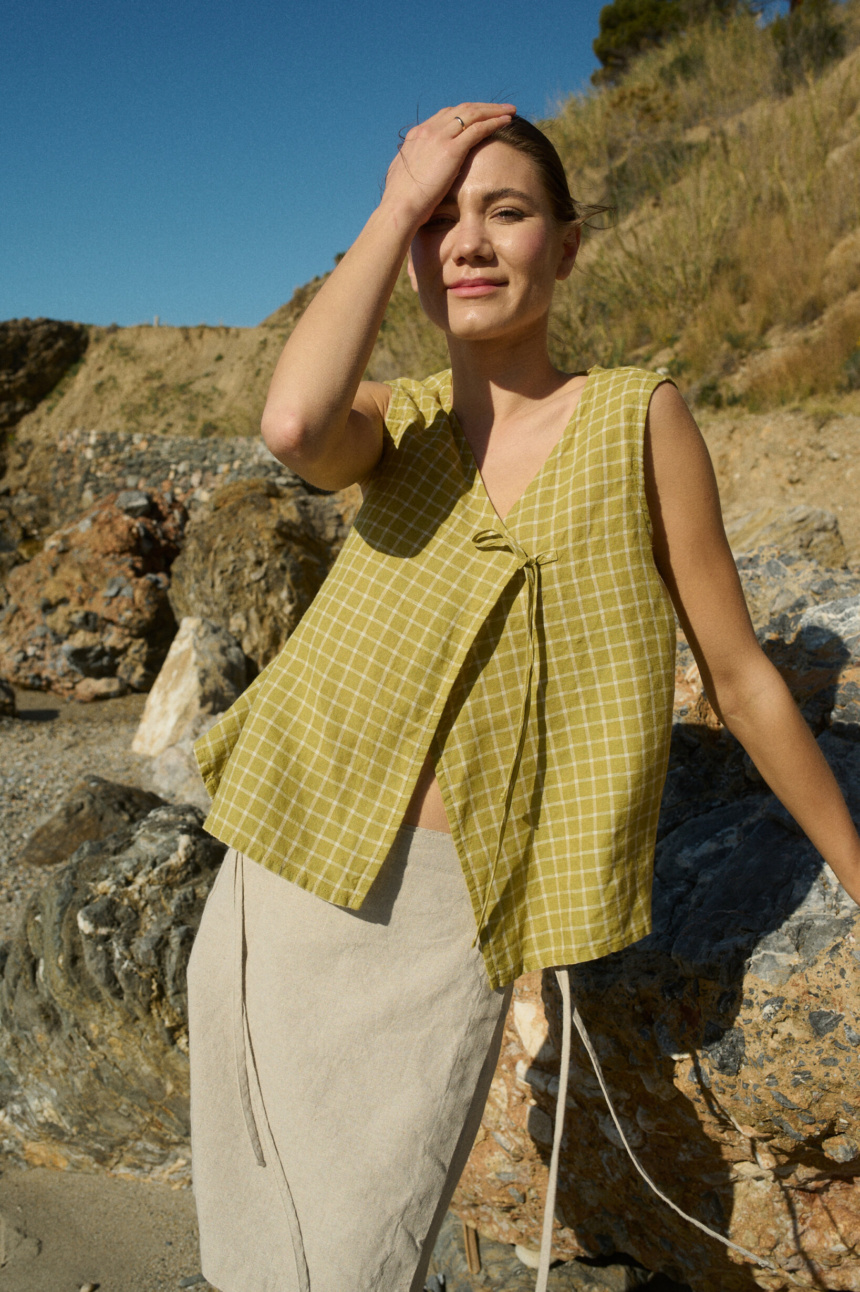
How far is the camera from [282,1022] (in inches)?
46.6

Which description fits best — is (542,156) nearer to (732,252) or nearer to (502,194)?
(502,194)

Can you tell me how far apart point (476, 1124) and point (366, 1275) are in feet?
0.80

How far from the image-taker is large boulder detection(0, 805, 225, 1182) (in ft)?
7.61

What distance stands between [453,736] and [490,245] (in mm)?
643

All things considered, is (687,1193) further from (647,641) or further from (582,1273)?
(647,641)

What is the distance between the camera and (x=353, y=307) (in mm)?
1014

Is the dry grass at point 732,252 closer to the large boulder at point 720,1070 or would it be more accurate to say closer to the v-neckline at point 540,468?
the large boulder at point 720,1070

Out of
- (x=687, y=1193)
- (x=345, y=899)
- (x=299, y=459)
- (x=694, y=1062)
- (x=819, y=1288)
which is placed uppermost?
(x=299, y=459)

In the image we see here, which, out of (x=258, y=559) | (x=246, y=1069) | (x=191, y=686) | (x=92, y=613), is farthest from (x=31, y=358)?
(x=246, y=1069)

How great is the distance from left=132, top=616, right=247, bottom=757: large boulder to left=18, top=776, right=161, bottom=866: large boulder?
3.70ft

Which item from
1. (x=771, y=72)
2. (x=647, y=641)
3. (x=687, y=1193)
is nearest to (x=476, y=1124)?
(x=687, y=1193)

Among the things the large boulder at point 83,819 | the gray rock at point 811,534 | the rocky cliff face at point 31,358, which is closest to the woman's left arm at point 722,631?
the gray rock at point 811,534

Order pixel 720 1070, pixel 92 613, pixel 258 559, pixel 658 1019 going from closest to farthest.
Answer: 1. pixel 720 1070
2. pixel 658 1019
3. pixel 258 559
4. pixel 92 613

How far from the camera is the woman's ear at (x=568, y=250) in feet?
3.99
